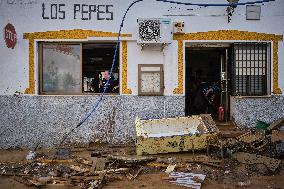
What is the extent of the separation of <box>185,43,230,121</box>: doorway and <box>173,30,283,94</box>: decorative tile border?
42 cm

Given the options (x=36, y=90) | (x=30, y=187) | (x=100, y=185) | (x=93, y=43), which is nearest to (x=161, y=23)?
(x=93, y=43)

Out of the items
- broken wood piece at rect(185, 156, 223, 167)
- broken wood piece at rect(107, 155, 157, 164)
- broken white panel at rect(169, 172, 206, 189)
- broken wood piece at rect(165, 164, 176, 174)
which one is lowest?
broken white panel at rect(169, 172, 206, 189)

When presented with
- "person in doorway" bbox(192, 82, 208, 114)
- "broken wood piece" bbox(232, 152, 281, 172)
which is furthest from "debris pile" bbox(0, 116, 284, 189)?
"person in doorway" bbox(192, 82, 208, 114)

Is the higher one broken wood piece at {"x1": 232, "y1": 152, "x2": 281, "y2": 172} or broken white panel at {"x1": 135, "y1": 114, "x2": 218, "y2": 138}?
broken white panel at {"x1": 135, "y1": 114, "x2": 218, "y2": 138}

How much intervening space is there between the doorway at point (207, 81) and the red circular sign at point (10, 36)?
5.66m

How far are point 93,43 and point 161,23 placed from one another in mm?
2370

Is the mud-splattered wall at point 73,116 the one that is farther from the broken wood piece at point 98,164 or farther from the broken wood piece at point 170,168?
→ the broken wood piece at point 170,168

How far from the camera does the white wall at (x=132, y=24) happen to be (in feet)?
33.3

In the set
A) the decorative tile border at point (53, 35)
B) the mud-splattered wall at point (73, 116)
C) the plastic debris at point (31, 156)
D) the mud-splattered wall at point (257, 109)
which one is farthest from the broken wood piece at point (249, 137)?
the plastic debris at point (31, 156)

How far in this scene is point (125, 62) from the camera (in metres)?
10.2

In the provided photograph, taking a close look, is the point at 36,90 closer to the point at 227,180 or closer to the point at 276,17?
the point at 227,180

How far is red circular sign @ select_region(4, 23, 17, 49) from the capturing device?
10.0 m

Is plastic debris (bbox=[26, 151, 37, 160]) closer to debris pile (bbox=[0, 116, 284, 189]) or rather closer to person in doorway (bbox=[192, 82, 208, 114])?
debris pile (bbox=[0, 116, 284, 189])

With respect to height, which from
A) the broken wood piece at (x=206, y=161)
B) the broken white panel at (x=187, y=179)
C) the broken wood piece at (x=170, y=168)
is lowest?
the broken white panel at (x=187, y=179)
